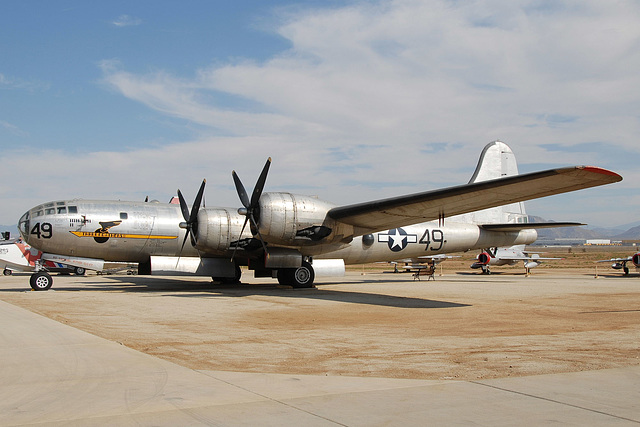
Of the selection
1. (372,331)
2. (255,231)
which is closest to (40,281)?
(255,231)

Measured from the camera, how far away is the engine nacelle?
18.6 meters

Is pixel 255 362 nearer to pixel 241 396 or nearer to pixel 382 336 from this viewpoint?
pixel 241 396

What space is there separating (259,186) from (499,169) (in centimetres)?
1479

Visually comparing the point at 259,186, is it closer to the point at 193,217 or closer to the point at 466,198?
the point at 193,217

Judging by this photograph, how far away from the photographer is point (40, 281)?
2084 cm

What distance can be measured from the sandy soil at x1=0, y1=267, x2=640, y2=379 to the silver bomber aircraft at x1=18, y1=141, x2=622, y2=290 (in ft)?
8.82

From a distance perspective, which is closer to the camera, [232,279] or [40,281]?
[40,281]

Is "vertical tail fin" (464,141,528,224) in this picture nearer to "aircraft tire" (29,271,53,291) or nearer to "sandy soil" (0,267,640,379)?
"sandy soil" (0,267,640,379)

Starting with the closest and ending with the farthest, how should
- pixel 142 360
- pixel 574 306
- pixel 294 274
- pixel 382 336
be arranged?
pixel 142 360, pixel 382 336, pixel 574 306, pixel 294 274

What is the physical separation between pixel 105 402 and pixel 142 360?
6.57ft

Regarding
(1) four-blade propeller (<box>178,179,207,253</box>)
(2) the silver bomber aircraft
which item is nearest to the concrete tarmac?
(2) the silver bomber aircraft

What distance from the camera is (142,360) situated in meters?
7.03

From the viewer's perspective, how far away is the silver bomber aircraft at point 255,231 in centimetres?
1848

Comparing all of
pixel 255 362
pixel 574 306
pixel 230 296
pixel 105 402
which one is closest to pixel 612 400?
pixel 255 362
